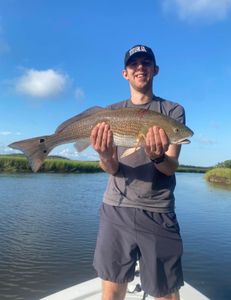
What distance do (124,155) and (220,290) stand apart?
8718 millimetres

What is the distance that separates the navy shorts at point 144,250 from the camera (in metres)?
3.80

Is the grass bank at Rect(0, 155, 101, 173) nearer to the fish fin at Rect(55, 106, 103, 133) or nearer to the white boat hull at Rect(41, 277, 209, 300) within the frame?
the white boat hull at Rect(41, 277, 209, 300)

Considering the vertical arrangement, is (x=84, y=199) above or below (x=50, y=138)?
below

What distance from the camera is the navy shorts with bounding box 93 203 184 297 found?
380 centimetres

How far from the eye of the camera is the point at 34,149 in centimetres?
399

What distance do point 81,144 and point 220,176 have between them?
56075 mm

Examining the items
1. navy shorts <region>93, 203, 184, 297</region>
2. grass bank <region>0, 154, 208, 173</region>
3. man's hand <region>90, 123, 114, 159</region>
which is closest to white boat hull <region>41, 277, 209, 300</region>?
navy shorts <region>93, 203, 184, 297</region>

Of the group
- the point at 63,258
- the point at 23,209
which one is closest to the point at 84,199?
the point at 23,209

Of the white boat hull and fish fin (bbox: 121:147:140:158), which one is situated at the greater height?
fish fin (bbox: 121:147:140:158)

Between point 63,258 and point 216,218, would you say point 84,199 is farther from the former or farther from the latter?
point 63,258

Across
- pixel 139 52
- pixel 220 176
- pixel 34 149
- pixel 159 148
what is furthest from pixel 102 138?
pixel 220 176

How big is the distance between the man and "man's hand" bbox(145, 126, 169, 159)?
0.57ft

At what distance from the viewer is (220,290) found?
11156 millimetres

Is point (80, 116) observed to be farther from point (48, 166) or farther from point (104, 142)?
point (48, 166)
